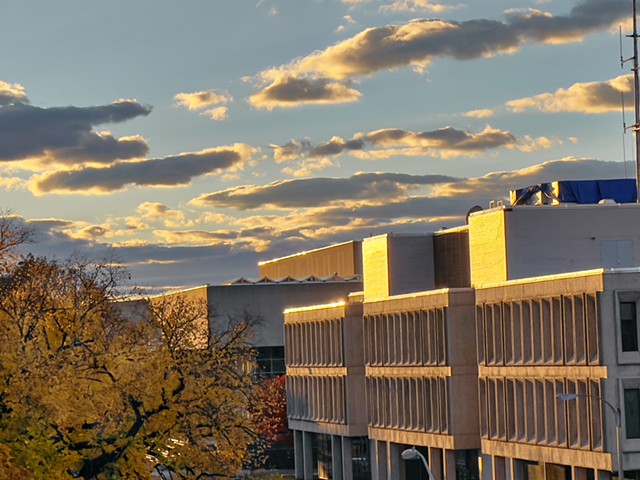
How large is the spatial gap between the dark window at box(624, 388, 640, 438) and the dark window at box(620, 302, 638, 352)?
7.80 feet

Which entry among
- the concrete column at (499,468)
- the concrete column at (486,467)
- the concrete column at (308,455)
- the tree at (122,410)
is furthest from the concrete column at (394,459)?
the tree at (122,410)


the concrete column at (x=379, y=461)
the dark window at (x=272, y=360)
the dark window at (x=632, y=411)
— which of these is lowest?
the concrete column at (x=379, y=461)

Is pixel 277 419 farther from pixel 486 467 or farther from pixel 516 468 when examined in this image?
pixel 516 468

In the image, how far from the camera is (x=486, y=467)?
90812 mm

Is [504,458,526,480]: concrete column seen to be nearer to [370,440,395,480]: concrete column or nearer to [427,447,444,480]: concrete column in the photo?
[427,447,444,480]: concrete column

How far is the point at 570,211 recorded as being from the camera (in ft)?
306

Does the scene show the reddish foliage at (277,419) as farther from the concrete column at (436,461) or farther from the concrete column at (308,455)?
the concrete column at (436,461)

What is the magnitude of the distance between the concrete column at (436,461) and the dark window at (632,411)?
2499 centimetres

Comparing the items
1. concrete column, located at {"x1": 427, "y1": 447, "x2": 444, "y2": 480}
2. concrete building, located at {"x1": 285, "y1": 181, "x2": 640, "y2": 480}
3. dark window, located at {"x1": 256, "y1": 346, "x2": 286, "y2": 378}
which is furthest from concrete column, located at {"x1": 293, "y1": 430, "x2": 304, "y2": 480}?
concrete column, located at {"x1": 427, "y1": 447, "x2": 444, "y2": 480}

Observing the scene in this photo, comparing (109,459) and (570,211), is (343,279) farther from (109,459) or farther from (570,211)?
(109,459)

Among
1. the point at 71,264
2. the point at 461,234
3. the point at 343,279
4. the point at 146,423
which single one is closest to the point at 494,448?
the point at 461,234

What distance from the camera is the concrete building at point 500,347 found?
74.7 m

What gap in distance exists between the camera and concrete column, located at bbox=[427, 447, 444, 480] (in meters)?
97.6

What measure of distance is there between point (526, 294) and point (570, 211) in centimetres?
1316
